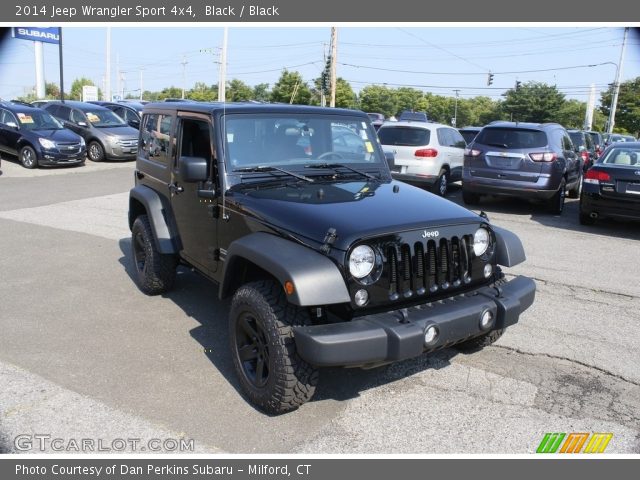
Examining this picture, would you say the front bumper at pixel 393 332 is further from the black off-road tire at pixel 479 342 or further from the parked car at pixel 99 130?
the parked car at pixel 99 130

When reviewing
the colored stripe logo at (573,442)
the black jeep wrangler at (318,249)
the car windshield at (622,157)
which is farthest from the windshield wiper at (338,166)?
the car windshield at (622,157)

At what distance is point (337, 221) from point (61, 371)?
234 cm

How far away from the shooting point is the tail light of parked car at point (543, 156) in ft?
33.4

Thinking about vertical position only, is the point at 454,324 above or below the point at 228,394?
above

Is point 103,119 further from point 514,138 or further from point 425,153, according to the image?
point 514,138

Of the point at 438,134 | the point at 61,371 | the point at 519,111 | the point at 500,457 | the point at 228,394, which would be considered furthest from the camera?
the point at 519,111

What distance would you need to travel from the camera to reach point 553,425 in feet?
11.2

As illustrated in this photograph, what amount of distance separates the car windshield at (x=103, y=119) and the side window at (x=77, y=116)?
145 mm

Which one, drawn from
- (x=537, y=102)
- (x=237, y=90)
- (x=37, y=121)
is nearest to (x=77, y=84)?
(x=237, y=90)

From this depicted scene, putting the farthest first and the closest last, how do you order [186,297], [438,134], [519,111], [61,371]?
[519,111], [438,134], [186,297], [61,371]

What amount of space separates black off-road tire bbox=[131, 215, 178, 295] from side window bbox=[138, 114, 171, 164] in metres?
0.67

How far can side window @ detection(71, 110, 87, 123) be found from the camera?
18.2 metres

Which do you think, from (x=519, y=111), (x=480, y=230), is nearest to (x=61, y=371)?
(x=480, y=230)

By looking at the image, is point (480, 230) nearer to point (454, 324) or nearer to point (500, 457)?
point (454, 324)
